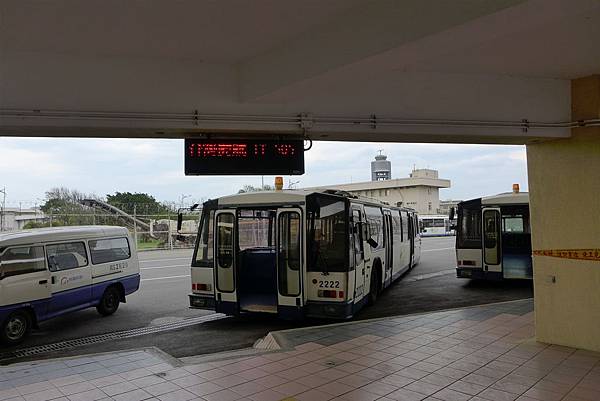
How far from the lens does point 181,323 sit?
9.30 m

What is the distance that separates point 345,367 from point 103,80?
4.43 meters

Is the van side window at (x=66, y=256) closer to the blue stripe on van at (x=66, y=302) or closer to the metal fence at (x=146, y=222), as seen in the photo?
the blue stripe on van at (x=66, y=302)

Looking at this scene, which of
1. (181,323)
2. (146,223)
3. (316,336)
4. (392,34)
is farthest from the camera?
(146,223)

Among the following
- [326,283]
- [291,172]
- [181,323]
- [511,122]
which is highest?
[511,122]

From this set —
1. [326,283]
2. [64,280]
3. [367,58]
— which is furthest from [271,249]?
[367,58]

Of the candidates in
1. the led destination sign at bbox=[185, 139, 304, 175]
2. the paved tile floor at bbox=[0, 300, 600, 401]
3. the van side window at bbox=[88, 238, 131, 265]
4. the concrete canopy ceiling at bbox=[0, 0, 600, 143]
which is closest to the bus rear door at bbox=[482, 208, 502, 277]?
the paved tile floor at bbox=[0, 300, 600, 401]

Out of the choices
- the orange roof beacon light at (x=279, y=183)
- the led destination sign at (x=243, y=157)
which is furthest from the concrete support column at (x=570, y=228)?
the orange roof beacon light at (x=279, y=183)

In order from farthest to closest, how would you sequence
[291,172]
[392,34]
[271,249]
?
[271,249] < [291,172] < [392,34]

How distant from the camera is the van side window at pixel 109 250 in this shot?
988cm

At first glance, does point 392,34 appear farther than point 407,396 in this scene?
No

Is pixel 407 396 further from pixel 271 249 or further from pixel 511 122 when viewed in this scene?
pixel 271 249

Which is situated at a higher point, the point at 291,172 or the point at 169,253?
the point at 291,172

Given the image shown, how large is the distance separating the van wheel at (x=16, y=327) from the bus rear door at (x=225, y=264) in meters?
3.32

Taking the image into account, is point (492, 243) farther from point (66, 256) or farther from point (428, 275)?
point (66, 256)
